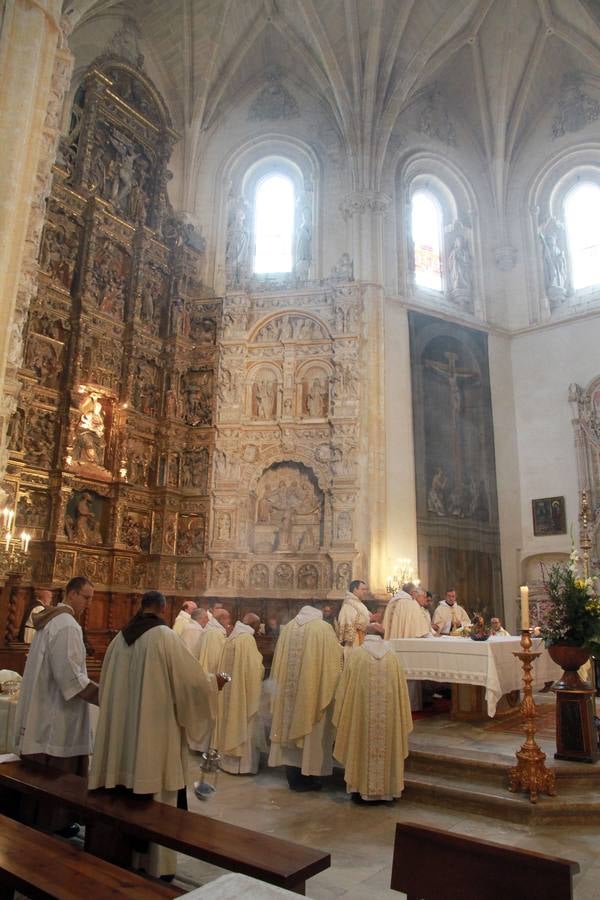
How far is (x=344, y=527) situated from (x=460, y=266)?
386 inches

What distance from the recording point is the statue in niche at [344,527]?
54.1 feet

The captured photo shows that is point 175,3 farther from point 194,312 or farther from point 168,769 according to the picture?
point 168,769

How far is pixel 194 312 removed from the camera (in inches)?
738

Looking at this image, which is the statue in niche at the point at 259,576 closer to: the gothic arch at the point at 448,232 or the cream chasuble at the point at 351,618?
the cream chasuble at the point at 351,618

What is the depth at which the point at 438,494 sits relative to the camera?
18109 mm

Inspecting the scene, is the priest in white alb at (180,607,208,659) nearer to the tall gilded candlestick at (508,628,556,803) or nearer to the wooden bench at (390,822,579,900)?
the tall gilded candlestick at (508,628,556,803)

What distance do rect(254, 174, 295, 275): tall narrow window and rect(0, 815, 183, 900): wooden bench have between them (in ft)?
59.1

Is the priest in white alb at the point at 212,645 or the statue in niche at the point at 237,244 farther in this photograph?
the statue in niche at the point at 237,244

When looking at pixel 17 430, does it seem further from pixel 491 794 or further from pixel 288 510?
pixel 491 794

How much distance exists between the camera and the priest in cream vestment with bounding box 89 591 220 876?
433 cm

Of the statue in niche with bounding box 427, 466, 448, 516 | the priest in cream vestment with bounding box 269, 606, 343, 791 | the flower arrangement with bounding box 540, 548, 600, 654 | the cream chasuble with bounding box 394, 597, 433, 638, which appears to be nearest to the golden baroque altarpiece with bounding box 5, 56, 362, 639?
the statue in niche with bounding box 427, 466, 448, 516

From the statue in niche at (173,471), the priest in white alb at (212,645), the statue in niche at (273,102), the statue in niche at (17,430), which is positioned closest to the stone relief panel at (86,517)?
A: the statue in niche at (17,430)

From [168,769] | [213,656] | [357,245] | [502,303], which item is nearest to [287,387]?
[357,245]

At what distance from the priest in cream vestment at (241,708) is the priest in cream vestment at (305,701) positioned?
1.57ft
